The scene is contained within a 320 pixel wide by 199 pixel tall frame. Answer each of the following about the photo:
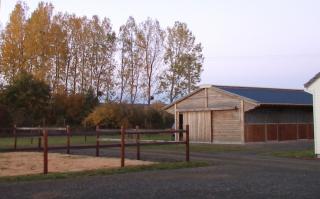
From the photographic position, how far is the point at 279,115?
34781 mm

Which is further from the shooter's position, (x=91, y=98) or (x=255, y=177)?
(x=91, y=98)

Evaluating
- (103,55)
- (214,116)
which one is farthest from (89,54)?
(214,116)

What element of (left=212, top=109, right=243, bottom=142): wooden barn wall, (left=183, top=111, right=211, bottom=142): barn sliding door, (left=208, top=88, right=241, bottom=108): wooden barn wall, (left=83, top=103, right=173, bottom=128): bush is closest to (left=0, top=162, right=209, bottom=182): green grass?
(left=212, top=109, right=243, bottom=142): wooden barn wall

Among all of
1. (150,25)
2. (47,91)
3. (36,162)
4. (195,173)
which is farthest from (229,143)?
(150,25)

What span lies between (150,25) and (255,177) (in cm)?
4947

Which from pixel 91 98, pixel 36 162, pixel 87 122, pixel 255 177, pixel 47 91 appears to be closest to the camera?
pixel 255 177

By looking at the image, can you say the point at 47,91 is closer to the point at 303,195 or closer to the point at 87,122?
the point at 87,122

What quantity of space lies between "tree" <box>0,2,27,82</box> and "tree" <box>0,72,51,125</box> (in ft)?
9.26

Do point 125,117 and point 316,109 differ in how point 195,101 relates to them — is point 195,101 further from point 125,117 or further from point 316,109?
point 316,109

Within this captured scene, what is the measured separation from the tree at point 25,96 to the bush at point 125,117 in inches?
242

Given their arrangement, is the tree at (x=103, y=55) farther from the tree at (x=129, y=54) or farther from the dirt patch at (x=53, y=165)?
the dirt patch at (x=53, y=165)

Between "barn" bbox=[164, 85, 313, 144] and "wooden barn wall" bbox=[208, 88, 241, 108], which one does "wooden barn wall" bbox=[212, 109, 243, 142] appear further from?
"wooden barn wall" bbox=[208, 88, 241, 108]

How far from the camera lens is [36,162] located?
64.3 ft

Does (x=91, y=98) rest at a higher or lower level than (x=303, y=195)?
higher
